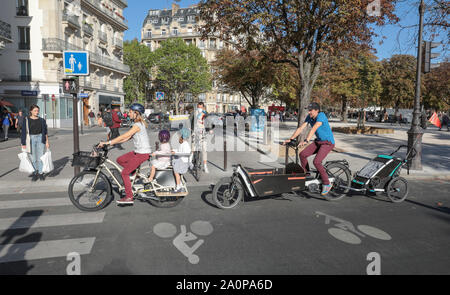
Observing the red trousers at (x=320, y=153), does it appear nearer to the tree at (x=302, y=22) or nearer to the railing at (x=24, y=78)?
the tree at (x=302, y=22)

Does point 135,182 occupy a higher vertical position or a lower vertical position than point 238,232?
higher

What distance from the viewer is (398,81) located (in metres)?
46.5

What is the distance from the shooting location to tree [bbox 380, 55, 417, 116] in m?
46.4

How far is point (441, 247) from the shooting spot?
403 centimetres

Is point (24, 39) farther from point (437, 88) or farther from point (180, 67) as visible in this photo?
point (437, 88)

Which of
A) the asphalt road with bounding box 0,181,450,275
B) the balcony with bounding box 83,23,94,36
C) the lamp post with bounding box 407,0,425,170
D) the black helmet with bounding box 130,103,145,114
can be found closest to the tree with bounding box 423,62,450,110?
the lamp post with bounding box 407,0,425,170

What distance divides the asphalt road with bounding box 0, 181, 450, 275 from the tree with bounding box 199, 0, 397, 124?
6.85 m

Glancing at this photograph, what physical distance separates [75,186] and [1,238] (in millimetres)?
1298

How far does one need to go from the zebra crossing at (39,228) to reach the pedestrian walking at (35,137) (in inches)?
66.9

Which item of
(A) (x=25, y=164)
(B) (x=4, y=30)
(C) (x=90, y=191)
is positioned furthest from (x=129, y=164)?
(B) (x=4, y=30)

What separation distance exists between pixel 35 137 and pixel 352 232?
6968mm

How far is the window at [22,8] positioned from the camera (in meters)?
29.8
